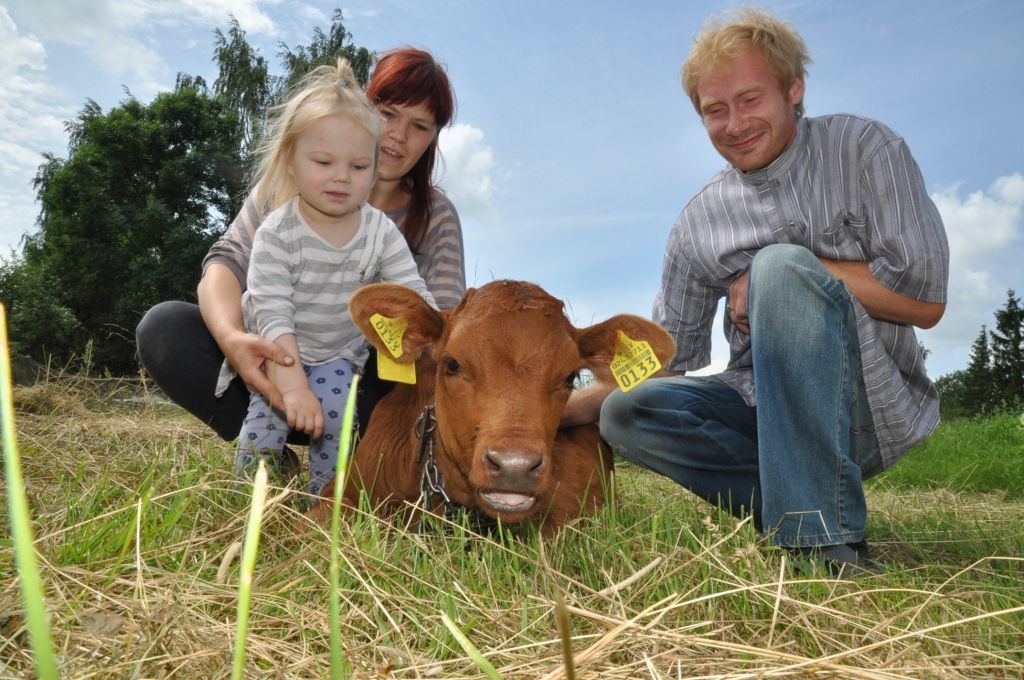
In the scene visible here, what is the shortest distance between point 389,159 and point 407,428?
2120mm

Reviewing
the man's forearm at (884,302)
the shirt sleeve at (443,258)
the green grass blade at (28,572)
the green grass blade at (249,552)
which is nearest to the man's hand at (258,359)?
the shirt sleeve at (443,258)

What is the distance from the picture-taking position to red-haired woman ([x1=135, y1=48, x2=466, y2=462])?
5301 mm

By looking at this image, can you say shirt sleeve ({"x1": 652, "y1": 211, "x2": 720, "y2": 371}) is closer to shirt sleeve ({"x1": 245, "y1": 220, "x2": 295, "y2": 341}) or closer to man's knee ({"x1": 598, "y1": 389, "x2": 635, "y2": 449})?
man's knee ({"x1": 598, "y1": 389, "x2": 635, "y2": 449})

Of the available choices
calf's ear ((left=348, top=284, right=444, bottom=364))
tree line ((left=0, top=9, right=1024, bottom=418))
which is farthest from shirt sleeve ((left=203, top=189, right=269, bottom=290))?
tree line ((left=0, top=9, right=1024, bottom=418))

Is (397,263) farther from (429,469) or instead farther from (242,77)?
(242,77)

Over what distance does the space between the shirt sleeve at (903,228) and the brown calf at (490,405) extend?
1.29 metres

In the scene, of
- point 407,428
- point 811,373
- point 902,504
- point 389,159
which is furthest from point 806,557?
point 902,504

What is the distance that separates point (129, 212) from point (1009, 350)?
48.3 metres

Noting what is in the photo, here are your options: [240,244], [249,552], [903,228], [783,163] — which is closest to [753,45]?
[783,163]

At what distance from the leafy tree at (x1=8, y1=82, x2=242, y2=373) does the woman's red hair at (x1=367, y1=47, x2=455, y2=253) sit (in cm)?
3407

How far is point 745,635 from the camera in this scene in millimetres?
2645

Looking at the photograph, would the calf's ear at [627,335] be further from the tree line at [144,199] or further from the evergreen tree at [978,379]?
the evergreen tree at [978,379]

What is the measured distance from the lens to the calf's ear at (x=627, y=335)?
4102mm

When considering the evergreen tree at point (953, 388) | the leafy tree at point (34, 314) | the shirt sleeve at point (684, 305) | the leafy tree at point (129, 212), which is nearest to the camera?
the shirt sleeve at point (684, 305)
